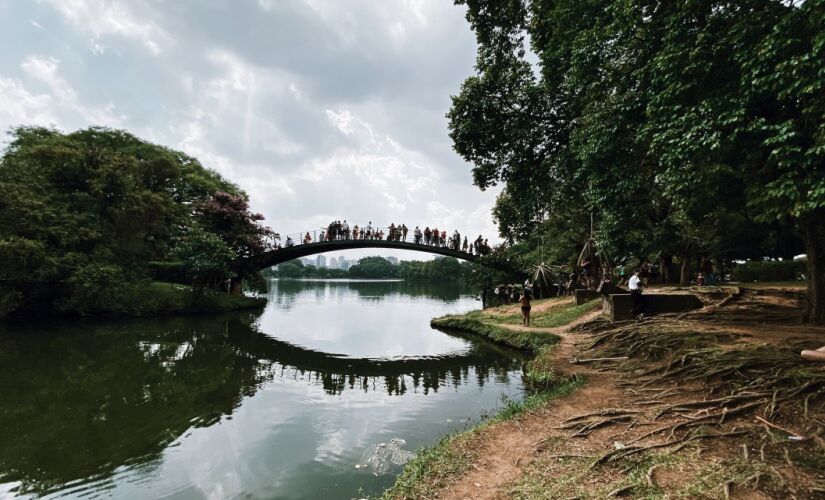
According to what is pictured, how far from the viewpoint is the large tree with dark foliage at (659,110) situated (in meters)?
5.87

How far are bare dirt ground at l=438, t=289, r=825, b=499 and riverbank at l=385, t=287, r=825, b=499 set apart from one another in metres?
0.01

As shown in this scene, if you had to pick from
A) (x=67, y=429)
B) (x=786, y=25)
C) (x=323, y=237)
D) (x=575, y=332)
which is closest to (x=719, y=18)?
(x=786, y=25)

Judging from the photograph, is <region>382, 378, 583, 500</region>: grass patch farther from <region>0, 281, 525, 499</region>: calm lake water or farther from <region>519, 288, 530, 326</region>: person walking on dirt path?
<region>519, 288, 530, 326</region>: person walking on dirt path

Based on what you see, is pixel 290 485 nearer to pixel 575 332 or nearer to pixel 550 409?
pixel 550 409

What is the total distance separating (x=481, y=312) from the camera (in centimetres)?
2244

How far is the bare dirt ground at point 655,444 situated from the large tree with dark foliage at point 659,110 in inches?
128

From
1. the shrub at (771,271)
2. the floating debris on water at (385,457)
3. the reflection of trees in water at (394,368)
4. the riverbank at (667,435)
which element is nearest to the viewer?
the riverbank at (667,435)

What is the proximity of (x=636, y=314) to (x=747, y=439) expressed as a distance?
878cm

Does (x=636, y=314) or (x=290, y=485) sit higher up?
(x=636, y=314)

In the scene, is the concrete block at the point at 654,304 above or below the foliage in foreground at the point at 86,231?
below

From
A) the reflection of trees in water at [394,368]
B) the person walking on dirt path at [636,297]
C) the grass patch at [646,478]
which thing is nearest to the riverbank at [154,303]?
the reflection of trees in water at [394,368]

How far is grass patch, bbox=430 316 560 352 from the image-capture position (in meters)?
13.7

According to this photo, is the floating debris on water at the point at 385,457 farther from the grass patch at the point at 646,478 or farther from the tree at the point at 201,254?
the tree at the point at 201,254

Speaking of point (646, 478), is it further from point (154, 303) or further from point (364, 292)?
point (364, 292)
